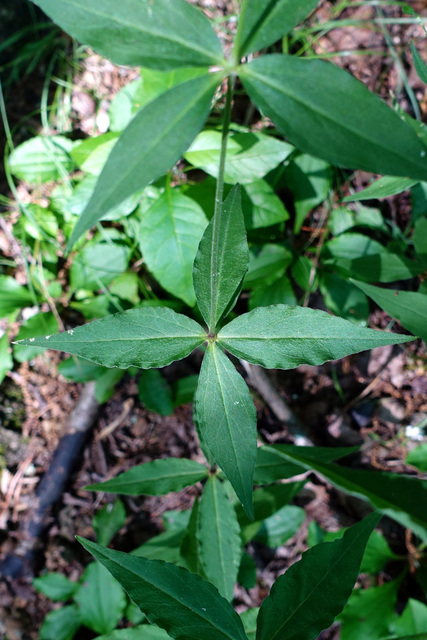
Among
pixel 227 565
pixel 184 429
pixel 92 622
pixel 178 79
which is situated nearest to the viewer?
pixel 227 565

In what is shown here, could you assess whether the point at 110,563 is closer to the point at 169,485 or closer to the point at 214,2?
the point at 169,485

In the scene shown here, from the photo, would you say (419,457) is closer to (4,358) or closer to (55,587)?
(55,587)

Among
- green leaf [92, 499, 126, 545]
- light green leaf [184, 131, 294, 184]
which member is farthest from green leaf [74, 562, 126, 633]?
light green leaf [184, 131, 294, 184]

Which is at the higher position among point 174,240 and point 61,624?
point 174,240

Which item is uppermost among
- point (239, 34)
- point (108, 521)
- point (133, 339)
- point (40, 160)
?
point (239, 34)

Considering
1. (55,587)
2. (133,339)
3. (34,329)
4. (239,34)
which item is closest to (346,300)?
(133,339)

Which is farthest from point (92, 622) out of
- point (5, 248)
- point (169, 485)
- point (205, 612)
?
point (5, 248)

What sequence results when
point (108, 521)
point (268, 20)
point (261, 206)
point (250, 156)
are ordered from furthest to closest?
point (108, 521) < point (261, 206) < point (250, 156) < point (268, 20)

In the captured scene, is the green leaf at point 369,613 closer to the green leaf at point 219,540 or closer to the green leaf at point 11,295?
the green leaf at point 219,540

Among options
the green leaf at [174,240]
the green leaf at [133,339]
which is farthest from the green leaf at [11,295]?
the green leaf at [133,339]
